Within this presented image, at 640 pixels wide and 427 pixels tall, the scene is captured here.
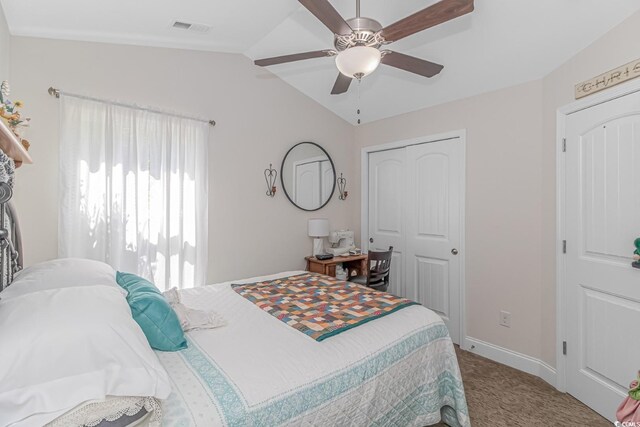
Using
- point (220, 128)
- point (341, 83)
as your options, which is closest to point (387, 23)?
point (341, 83)

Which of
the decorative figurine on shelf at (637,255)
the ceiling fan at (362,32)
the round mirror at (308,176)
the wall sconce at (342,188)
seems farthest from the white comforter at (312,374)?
the wall sconce at (342,188)

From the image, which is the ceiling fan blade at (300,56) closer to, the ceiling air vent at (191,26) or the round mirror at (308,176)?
the ceiling air vent at (191,26)

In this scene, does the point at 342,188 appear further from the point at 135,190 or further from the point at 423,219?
the point at 135,190

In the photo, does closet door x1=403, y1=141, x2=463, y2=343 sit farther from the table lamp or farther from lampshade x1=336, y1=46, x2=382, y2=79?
lampshade x1=336, y1=46, x2=382, y2=79

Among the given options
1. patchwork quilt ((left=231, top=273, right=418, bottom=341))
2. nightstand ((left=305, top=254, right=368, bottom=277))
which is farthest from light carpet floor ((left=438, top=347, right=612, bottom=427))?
nightstand ((left=305, top=254, right=368, bottom=277))

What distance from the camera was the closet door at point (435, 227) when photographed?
3.27 meters

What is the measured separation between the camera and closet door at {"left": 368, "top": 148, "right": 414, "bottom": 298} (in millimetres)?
3801

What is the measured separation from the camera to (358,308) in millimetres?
1962

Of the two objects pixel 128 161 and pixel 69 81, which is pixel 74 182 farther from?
pixel 69 81

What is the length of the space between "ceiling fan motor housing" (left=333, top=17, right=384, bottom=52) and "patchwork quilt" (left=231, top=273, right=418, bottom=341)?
1.47 meters

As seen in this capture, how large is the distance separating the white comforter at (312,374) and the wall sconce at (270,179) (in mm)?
1617

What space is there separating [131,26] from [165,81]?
18.8 inches

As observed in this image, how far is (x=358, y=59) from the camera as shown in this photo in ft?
5.55

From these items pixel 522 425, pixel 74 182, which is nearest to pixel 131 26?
pixel 74 182
